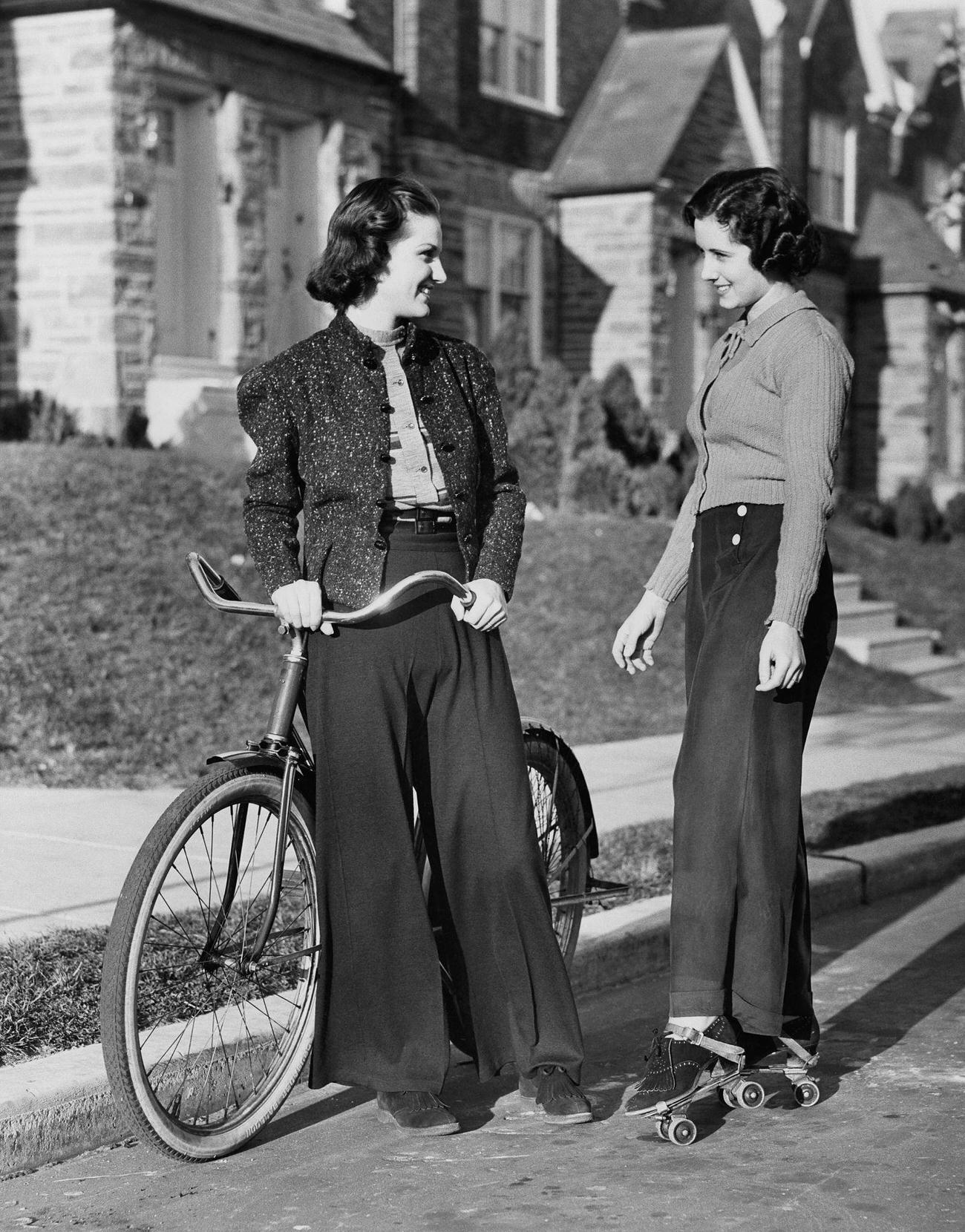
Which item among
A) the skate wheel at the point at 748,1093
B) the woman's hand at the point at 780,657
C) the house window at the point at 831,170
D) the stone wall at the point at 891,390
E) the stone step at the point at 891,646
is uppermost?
the house window at the point at 831,170

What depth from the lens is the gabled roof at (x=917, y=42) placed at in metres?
33.8

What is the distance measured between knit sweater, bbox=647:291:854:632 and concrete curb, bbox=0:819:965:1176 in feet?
6.39

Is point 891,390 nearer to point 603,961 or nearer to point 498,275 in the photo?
point 498,275

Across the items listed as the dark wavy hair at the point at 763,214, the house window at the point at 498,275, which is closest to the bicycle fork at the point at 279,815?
the dark wavy hair at the point at 763,214

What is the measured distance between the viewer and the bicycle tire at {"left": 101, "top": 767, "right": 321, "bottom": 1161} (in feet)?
13.8

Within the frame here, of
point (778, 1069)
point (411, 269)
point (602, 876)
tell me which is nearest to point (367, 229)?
point (411, 269)

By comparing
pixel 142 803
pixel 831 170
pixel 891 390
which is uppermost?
pixel 831 170

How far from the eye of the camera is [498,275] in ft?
72.4

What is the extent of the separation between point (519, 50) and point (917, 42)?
15186 millimetres

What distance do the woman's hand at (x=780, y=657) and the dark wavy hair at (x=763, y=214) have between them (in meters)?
0.88

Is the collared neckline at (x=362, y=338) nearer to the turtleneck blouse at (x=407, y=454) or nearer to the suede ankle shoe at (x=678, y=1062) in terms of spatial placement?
the turtleneck blouse at (x=407, y=454)

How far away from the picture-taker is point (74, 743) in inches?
380

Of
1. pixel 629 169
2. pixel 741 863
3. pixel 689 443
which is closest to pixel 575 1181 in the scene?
pixel 741 863

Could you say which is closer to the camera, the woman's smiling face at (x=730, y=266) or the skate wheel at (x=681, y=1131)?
the skate wheel at (x=681, y=1131)
